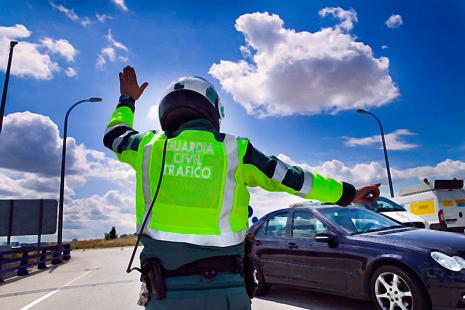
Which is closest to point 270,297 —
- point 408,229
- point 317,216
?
point 317,216

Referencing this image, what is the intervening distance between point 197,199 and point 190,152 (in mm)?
265

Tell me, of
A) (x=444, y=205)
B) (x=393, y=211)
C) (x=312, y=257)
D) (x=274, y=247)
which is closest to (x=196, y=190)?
(x=312, y=257)

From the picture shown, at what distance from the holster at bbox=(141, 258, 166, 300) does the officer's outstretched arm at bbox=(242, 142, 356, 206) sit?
661mm

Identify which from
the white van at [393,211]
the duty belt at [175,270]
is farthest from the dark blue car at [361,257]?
the white van at [393,211]

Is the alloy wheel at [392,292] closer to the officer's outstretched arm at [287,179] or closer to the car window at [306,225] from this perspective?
the car window at [306,225]

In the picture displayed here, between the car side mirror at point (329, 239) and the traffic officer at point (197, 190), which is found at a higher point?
the traffic officer at point (197, 190)

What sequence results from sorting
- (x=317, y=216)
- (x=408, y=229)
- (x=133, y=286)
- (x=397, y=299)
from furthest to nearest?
(x=133, y=286) → (x=317, y=216) → (x=408, y=229) → (x=397, y=299)

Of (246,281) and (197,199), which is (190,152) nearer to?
(197,199)

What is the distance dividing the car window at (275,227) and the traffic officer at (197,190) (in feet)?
16.5

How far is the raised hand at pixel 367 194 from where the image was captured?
2.56 metres

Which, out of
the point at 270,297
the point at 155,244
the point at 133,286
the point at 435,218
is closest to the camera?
the point at 155,244

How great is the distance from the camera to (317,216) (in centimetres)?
666

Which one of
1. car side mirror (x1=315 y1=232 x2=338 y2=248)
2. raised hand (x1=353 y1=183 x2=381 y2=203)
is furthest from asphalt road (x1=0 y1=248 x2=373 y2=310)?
raised hand (x1=353 y1=183 x2=381 y2=203)

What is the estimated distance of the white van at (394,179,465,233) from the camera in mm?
12859
